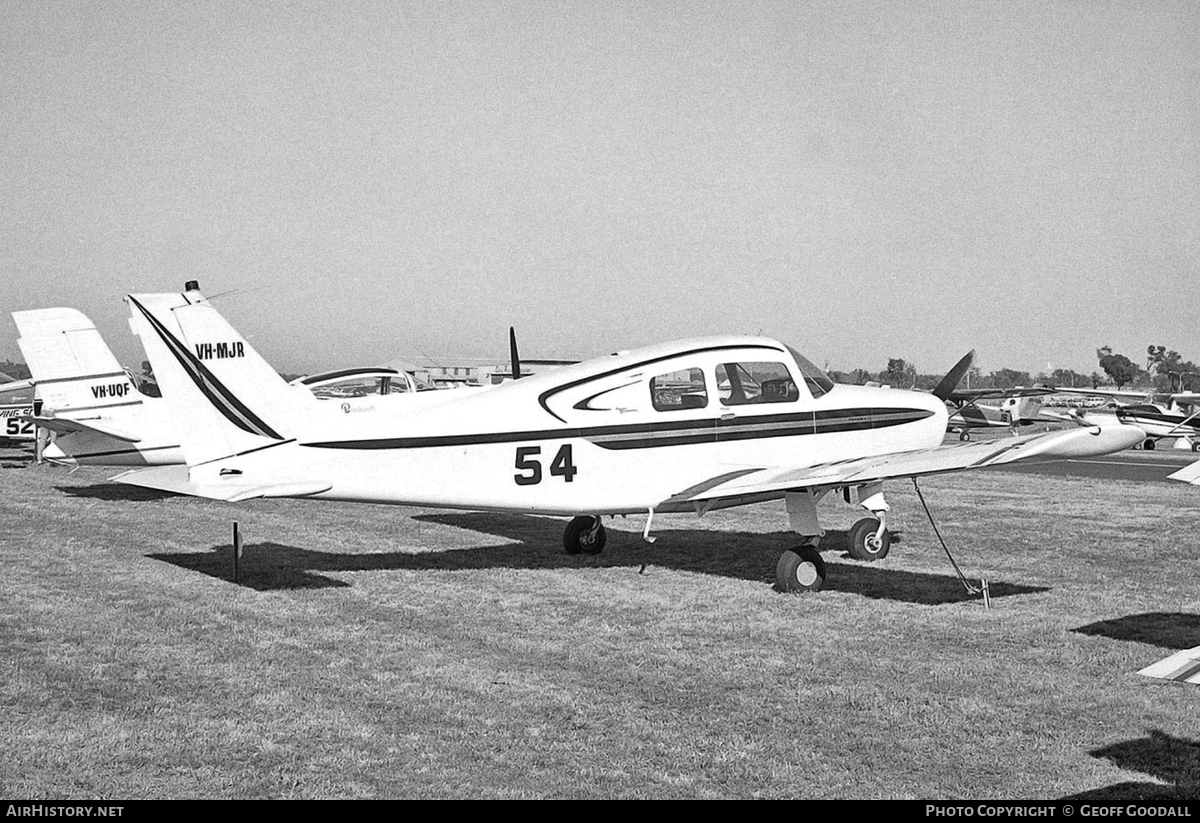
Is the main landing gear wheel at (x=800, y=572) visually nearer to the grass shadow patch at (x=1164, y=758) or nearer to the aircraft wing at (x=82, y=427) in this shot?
the grass shadow patch at (x=1164, y=758)

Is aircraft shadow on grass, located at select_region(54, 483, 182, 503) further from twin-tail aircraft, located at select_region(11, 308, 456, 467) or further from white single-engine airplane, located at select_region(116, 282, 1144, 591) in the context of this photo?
white single-engine airplane, located at select_region(116, 282, 1144, 591)

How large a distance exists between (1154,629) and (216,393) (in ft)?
26.6

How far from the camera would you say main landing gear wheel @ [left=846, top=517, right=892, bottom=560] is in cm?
1218

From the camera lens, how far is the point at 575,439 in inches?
424

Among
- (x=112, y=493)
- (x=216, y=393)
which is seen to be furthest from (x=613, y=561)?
(x=112, y=493)

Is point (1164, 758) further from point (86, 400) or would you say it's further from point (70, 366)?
point (70, 366)

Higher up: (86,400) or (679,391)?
(86,400)

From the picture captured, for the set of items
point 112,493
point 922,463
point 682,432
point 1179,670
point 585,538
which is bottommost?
point 585,538

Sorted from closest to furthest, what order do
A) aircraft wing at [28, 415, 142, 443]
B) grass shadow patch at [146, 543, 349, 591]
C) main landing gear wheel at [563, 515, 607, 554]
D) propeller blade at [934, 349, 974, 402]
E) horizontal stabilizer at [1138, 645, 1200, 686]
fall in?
horizontal stabilizer at [1138, 645, 1200, 686]
grass shadow patch at [146, 543, 349, 591]
main landing gear wheel at [563, 515, 607, 554]
propeller blade at [934, 349, 974, 402]
aircraft wing at [28, 415, 142, 443]

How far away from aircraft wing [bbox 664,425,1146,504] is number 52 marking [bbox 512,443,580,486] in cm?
107

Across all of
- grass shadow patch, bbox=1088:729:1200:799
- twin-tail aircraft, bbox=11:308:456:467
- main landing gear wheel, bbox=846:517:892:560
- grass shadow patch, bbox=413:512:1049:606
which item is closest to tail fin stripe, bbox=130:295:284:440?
grass shadow patch, bbox=413:512:1049:606

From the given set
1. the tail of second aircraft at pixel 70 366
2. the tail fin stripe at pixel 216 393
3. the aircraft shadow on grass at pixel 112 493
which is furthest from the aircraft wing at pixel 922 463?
the tail of second aircraft at pixel 70 366

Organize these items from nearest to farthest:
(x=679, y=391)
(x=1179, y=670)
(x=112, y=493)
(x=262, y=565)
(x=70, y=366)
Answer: (x=1179, y=670), (x=679, y=391), (x=262, y=565), (x=70, y=366), (x=112, y=493)
